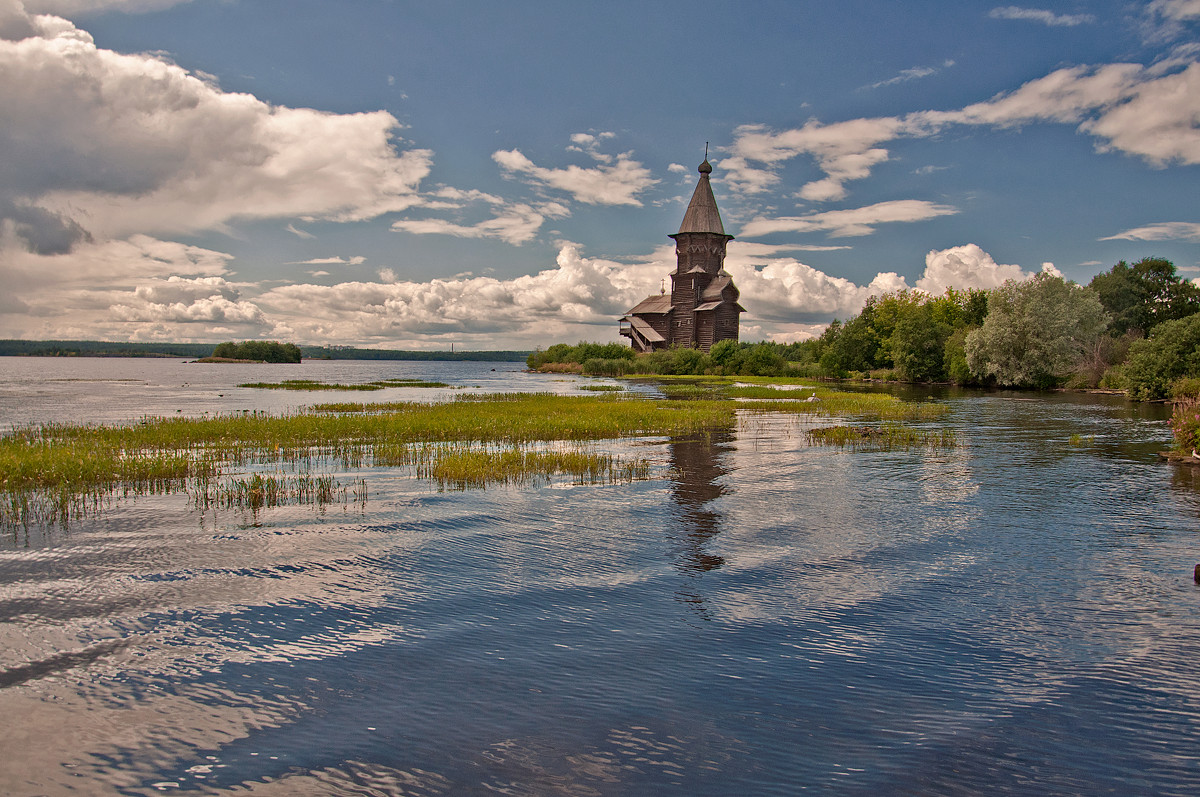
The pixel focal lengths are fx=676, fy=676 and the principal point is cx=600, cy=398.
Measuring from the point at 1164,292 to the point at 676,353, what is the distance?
57574 mm

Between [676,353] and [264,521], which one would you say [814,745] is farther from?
[676,353]

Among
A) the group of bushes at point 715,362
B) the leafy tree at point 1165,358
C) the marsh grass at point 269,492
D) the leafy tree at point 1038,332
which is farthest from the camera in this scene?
the group of bushes at point 715,362

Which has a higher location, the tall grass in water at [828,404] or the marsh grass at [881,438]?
the tall grass in water at [828,404]

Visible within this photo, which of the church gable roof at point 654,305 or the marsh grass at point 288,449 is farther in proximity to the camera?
the church gable roof at point 654,305

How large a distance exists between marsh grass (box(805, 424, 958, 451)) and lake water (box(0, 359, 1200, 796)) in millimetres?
10747

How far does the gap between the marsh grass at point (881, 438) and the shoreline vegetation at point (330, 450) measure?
0.27 ft

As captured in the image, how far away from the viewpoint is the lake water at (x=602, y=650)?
6.00 m

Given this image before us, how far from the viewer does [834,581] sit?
430 inches

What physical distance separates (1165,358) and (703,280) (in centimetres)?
5247

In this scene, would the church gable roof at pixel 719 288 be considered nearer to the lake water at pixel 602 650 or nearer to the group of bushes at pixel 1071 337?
the group of bushes at pixel 1071 337

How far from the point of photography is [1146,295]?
3150 inches

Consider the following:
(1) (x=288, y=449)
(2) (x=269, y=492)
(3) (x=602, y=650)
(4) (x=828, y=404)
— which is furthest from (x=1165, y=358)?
(2) (x=269, y=492)

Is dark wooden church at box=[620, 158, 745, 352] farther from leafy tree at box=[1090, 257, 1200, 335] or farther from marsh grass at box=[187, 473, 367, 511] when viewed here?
marsh grass at box=[187, 473, 367, 511]

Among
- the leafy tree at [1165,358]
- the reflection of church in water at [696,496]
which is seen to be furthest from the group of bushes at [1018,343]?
the reflection of church in water at [696,496]
